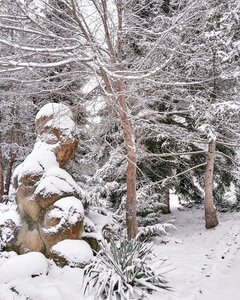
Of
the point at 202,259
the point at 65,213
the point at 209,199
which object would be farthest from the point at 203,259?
the point at 209,199

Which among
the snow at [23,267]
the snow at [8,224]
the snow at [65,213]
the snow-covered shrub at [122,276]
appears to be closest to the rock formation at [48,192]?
the snow at [65,213]

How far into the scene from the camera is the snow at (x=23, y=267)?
564 centimetres

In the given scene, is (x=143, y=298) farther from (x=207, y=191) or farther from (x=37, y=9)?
(x=207, y=191)

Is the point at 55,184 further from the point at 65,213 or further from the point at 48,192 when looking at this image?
the point at 65,213

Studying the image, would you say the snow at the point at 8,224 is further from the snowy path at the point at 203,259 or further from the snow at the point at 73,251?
the snowy path at the point at 203,259

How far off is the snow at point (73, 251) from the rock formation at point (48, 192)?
0.19 meters

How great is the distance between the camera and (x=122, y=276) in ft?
16.3

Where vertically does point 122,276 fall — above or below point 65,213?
below

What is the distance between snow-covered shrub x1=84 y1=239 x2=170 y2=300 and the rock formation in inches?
59.1

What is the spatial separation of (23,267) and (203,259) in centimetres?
417

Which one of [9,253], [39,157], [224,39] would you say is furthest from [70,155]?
[224,39]

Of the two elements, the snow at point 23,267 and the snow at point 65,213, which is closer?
the snow at point 23,267

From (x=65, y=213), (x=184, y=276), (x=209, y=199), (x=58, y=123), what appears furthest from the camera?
(x=209, y=199)

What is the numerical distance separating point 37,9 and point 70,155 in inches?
142
